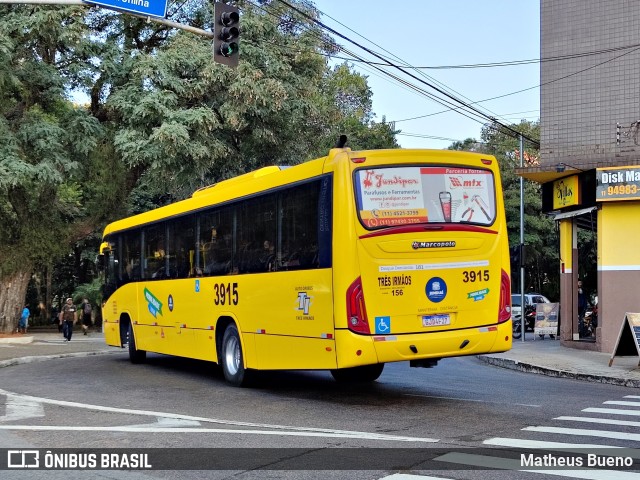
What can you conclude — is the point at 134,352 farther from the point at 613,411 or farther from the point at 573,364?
the point at 613,411

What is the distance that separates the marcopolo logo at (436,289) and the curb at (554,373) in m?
5.61

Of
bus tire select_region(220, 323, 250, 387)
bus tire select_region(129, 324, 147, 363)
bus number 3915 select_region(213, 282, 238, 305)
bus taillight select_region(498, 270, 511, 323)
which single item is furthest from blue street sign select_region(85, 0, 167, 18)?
bus tire select_region(129, 324, 147, 363)

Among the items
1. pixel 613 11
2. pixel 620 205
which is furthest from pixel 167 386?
pixel 613 11

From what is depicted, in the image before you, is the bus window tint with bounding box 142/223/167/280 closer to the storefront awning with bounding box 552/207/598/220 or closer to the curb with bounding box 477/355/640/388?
the curb with bounding box 477/355/640/388

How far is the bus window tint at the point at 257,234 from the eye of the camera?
1361 centimetres

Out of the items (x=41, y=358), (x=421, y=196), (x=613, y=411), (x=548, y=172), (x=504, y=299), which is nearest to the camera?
(x=613, y=411)

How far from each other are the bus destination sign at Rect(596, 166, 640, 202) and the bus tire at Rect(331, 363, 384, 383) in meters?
9.57

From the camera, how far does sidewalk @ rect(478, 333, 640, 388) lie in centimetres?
1645

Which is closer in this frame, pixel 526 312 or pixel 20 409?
pixel 20 409

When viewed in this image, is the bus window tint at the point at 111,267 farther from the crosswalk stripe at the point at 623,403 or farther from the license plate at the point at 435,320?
the crosswalk stripe at the point at 623,403

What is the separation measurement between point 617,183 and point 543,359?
4930 mm

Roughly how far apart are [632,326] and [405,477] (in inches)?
446

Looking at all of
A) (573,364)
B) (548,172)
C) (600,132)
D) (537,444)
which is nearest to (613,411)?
(537,444)

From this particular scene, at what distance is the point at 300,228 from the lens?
1280 centimetres
